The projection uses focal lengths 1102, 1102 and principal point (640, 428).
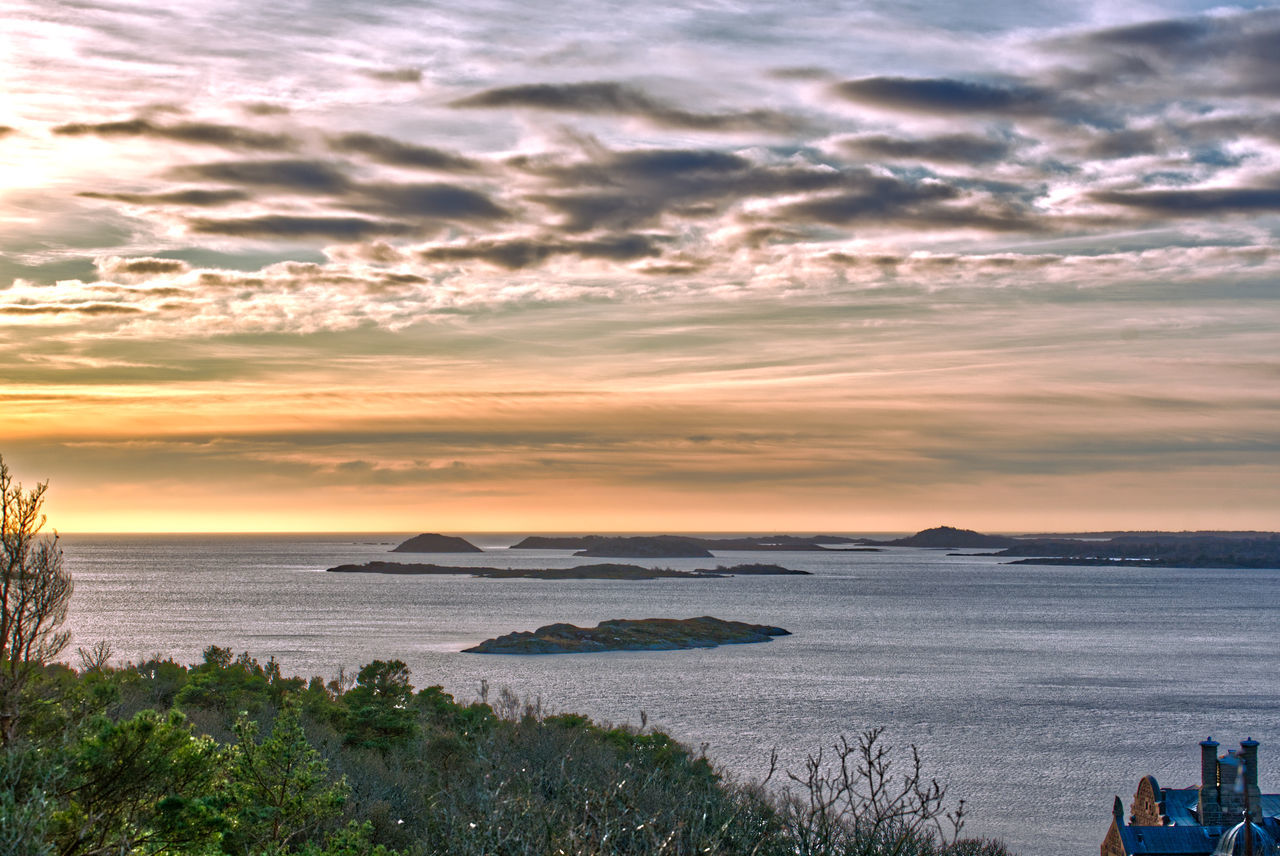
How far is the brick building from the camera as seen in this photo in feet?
103

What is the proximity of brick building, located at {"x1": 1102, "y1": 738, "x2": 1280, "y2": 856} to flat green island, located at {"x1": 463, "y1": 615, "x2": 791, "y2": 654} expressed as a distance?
92574 mm

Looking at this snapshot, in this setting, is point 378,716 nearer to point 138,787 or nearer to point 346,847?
point 346,847

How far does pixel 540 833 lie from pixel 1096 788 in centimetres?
5111

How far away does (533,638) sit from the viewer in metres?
128

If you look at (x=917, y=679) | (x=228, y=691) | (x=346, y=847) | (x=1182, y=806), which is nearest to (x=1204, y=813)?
(x=1182, y=806)

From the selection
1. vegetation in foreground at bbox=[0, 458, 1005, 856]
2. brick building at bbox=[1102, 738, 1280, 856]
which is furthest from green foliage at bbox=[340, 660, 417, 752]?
brick building at bbox=[1102, 738, 1280, 856]

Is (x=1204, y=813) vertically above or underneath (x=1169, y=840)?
above

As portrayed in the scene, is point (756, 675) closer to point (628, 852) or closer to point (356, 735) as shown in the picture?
point (356, 735)

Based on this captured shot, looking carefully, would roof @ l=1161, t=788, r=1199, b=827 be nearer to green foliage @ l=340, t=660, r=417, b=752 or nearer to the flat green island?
green foliage @ l=340, t=660, r=417, b=752

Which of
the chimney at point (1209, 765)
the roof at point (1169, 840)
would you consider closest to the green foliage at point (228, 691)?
the roof at point (1169, 840)

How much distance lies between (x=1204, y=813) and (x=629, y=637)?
103m

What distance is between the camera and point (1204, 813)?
3316 cm

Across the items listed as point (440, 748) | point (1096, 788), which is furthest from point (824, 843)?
point (1096, 788)

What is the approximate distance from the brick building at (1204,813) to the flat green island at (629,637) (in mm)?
92574
